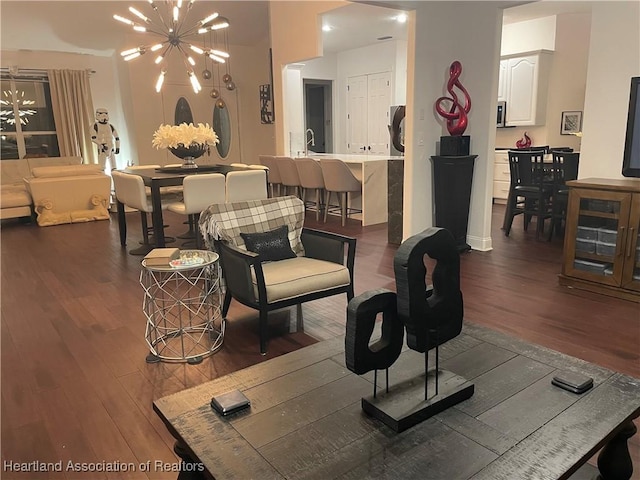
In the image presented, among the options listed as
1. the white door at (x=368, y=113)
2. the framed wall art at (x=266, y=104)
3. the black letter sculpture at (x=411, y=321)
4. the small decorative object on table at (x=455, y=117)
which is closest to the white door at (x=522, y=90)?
the white door at (x=368, y=113)

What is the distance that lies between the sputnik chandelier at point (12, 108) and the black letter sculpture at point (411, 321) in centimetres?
952

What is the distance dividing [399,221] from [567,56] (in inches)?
181

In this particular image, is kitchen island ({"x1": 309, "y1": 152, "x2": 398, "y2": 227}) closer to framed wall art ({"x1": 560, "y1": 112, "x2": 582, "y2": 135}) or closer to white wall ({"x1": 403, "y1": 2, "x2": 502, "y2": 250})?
white wall ({"x1": 403, "y1": 2, "x2": 502, "y2": 250})

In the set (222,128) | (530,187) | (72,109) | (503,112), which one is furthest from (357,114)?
(72,109)

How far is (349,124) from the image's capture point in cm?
1048

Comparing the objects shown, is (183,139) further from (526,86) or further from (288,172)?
(526,86)

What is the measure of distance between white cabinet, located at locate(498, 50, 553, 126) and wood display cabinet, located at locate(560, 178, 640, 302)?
14.8 feet

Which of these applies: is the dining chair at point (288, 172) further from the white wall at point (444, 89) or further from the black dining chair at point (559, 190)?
the black dining chair at point (559, 190)

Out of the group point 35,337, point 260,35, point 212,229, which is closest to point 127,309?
point 35,337

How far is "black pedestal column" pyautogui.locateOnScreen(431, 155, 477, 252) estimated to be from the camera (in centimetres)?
477

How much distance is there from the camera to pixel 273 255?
320 centimetres

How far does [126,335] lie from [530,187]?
4621 mm

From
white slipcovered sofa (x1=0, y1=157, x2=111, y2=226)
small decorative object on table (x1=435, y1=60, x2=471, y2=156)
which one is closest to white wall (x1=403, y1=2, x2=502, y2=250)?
small decorative object on table (x1=435, y1=60, x2=471, y2=156)

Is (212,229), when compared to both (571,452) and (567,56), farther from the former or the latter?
(567,56)
